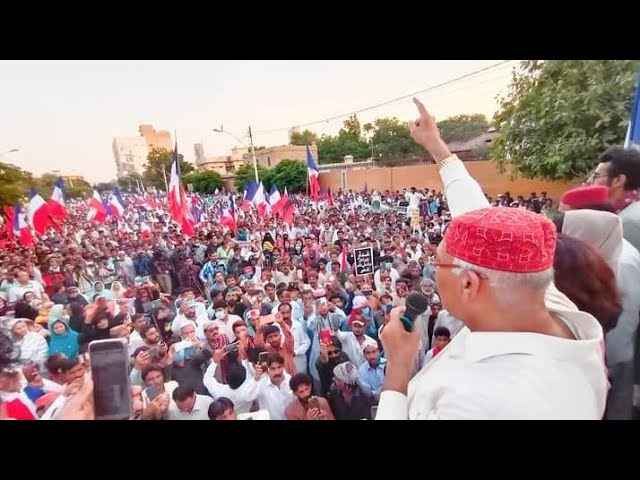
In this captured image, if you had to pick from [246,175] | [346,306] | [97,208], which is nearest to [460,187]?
[346,306]

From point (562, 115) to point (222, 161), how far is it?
4.81ft

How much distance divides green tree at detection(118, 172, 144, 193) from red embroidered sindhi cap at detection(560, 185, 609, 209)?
1875 mm

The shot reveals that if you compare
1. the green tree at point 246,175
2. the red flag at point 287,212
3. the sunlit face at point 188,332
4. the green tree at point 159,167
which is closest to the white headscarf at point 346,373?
the sunlit face at point 188,332

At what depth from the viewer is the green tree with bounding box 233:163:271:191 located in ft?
6.46

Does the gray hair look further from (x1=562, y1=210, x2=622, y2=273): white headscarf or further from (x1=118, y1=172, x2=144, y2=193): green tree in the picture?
(x1=118, y1=172, x2=144, y2=193): green tree

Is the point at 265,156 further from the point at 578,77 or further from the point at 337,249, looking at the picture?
the point at 578,77

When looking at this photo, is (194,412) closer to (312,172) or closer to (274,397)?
(274,397)

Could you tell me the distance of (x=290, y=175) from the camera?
204 cm

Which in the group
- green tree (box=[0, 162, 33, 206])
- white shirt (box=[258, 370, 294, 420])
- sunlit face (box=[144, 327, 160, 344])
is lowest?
white shirt (box=[258, 370, 294, 420])

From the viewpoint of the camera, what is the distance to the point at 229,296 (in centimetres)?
225

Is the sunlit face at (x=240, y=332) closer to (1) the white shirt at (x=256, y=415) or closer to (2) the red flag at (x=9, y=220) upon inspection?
(1) the white shirt at (x=256, y=415)

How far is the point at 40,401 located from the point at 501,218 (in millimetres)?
1967

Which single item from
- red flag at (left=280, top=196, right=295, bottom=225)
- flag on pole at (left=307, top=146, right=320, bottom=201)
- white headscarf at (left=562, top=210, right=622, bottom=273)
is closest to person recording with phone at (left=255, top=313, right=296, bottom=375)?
red flag at (left=280, top=196, right=295, bottom=225)
